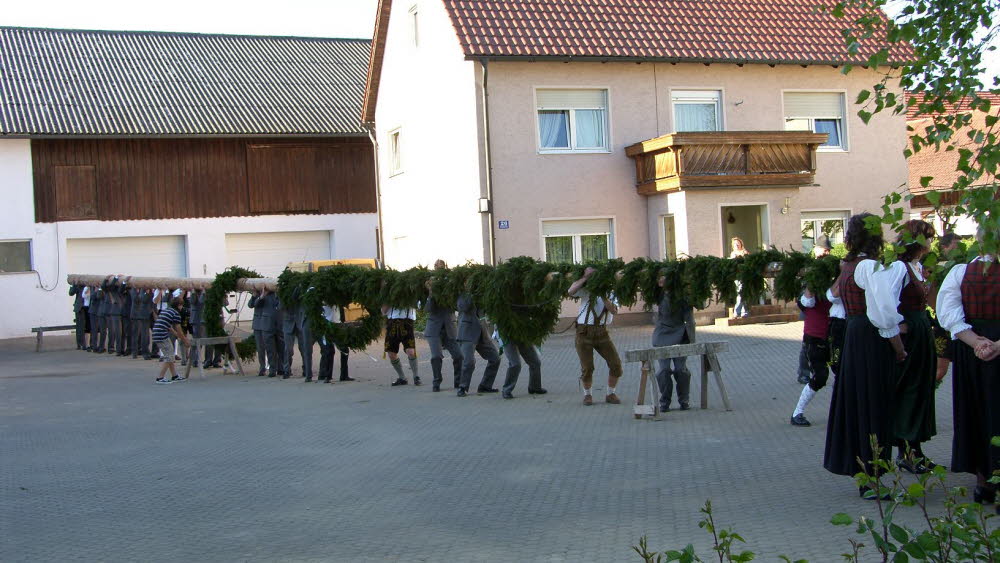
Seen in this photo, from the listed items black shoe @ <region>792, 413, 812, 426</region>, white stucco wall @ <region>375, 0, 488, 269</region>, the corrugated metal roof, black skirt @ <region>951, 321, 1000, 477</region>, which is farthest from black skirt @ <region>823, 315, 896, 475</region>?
the corrugated metal roof

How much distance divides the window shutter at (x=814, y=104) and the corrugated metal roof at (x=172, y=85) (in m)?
14.7

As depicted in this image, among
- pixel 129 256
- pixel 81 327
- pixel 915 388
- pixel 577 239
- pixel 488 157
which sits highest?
A: pixel 488 157

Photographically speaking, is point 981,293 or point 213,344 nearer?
point 981,293

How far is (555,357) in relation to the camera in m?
18.5

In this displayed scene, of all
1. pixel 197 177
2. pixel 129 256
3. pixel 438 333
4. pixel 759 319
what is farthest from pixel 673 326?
pixel 129 256

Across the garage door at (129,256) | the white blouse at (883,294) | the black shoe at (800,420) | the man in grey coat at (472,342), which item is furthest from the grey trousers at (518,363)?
the garage door at (129,256)

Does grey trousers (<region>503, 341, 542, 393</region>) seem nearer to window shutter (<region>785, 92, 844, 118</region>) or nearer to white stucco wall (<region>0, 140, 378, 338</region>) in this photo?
window shutter (<region>785, 92, 844, 118</region>)

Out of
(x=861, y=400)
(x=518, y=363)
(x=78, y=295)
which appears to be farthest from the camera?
(x=78, y=295)

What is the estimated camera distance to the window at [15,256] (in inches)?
1176

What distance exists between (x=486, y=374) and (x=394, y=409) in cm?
158

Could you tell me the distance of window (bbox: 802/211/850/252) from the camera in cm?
2434

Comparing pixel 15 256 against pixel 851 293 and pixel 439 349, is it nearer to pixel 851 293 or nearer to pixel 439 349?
pixel 439 349

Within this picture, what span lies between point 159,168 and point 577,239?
15.0 metres

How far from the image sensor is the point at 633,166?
23781 millimetres
